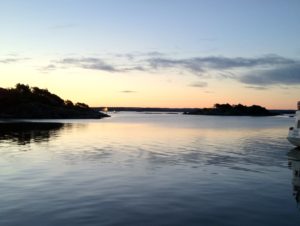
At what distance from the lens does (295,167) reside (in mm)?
35750

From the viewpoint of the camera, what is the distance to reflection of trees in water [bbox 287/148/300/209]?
80.1 feet

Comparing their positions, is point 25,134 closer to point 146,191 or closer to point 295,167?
point 295,167

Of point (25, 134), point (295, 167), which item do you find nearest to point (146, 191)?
point (295, 167)

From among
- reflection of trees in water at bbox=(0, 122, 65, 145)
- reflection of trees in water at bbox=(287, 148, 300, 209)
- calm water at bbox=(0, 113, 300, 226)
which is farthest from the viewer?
reflection of trees in water at bbox=(0, 122, 65, 145)

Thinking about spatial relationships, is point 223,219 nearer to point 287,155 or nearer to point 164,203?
point 164,203

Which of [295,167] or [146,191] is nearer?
[146,191]

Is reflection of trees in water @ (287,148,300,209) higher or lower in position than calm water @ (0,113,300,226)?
lower

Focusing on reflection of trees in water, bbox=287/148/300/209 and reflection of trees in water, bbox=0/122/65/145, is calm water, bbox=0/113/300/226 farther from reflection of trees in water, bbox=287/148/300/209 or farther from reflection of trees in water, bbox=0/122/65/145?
reflection of trees in water, bbox=0/122/65/145

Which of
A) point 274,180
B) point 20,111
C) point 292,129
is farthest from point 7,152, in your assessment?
point 20,111

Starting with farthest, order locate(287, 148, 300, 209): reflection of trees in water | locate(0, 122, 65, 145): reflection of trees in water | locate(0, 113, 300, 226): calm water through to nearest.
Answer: locate(0, 122, 65, 145): reflection of trees in water
locate(287, 148, 300, 209): reflection of trees in water
locate(0, 113, 300, 226): calm water

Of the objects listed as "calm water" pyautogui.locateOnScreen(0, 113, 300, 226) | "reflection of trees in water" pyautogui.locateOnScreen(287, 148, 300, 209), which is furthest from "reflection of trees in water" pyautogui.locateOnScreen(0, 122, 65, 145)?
"reflection of trees in water" pyautogui.locateOnScreen(287, 148, 300, 209)

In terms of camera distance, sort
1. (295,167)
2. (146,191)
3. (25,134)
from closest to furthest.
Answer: (146,191) → (295,167) → (25,134)

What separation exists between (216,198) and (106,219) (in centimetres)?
740

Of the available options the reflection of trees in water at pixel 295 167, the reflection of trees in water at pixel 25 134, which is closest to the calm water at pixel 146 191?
the reflection of trees in water at pixel 295 167
